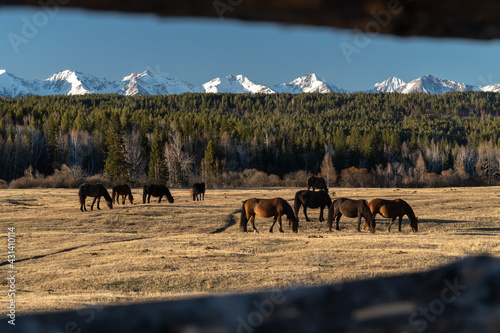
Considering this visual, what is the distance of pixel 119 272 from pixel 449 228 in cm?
1843

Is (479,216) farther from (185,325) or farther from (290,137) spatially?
(290,137)

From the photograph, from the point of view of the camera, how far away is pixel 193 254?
14891 mm

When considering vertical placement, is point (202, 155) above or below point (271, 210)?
above

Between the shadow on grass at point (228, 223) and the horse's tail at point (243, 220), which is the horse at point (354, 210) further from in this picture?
the shadow on grass at point (228, 223)

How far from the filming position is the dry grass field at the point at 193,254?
985 cm

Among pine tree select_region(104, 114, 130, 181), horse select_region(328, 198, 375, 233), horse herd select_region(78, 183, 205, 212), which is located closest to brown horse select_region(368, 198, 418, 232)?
horse select_region(328, 198, 375, 233)

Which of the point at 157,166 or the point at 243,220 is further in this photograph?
the point at 157,166

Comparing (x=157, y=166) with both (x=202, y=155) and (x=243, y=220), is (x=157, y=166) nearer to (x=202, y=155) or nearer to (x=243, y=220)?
(x=202, y=155)

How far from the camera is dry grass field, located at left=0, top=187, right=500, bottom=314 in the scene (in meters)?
9.85

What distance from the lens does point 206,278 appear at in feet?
35.9

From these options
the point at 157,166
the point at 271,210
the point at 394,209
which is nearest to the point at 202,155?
the point at 157,166

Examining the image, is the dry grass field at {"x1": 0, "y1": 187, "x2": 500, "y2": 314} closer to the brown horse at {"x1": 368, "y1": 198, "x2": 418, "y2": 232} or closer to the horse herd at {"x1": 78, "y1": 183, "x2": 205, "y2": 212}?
the brown horse at {"x1": 368, "y1": 198, "x2": 418, "y2": 232}

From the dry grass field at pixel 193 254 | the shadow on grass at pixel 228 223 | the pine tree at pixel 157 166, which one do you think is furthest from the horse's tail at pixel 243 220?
the pine tree at pixel 157 166

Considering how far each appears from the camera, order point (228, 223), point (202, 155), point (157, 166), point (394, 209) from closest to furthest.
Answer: point (394, 209) → point (228, 223) → point (157, 166) → point (202, 155)
